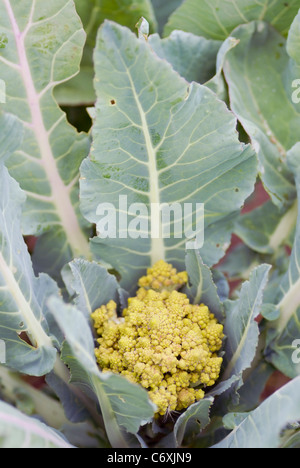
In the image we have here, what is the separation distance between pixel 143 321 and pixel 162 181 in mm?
200

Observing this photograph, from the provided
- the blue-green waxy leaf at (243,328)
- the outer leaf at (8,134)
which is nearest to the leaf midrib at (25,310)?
the outer leaf at (8,134)

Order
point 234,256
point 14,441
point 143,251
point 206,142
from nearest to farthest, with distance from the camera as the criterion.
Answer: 1. point 14,441
2. point 206,142
3. point 143,251
4. point 234,256

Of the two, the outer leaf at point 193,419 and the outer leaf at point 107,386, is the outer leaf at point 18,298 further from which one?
the outer leaf at point 193,419

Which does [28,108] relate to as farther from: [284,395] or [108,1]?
[284,395]

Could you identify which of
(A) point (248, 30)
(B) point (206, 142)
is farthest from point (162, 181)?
(A) point (248, 30)

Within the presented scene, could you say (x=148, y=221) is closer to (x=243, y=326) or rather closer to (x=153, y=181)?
(x=153, y=181)

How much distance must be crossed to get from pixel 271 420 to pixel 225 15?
24.6 inches

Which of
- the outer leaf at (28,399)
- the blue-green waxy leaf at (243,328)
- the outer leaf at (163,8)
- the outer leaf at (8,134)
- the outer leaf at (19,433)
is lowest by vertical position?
the outer leaf at (28,399)

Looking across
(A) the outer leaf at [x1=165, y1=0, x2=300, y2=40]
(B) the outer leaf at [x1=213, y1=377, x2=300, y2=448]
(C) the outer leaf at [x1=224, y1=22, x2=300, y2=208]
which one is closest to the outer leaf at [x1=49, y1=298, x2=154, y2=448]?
(B) the outer leaf at [x1=213, y1=377, x2=300, y2=448]

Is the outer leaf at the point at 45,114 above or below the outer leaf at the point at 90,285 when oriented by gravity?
above

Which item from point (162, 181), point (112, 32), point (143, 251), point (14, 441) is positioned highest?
point (112, 32)

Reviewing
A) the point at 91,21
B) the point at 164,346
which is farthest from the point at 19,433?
the point at 91,21

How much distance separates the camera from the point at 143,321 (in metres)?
0.66

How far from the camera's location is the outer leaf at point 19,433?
465 millimetres
